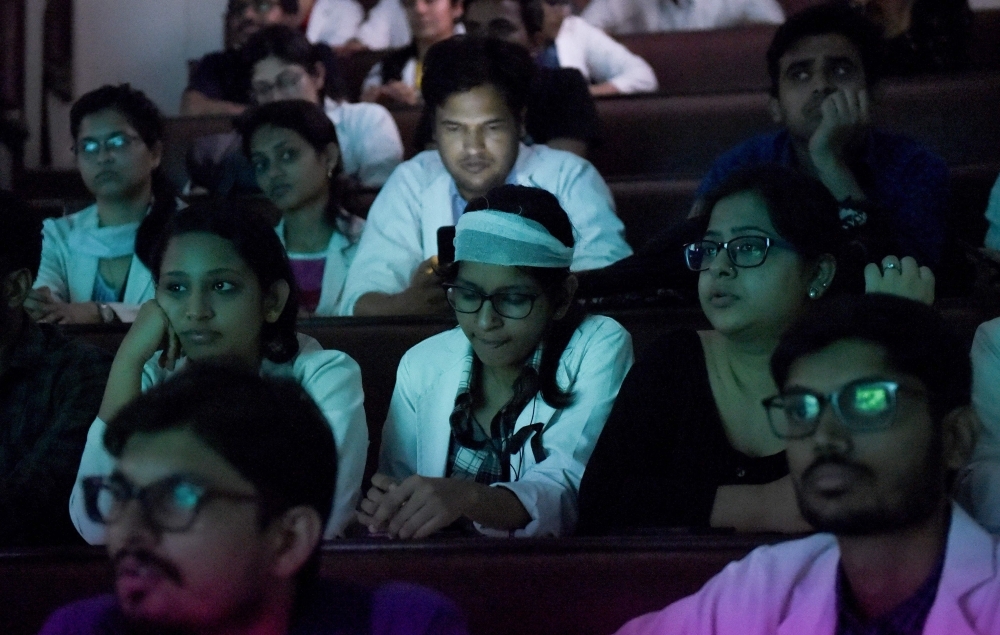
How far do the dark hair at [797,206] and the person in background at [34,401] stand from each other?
0.92 meters

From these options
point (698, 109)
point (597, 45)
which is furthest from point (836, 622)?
point (597, 45)

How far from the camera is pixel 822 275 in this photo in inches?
65.1

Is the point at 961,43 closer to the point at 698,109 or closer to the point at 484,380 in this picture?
the point at 698,109

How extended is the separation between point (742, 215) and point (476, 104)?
2.95ft

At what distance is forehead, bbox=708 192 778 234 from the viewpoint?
1639 millimetres

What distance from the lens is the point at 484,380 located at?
188 centimetres

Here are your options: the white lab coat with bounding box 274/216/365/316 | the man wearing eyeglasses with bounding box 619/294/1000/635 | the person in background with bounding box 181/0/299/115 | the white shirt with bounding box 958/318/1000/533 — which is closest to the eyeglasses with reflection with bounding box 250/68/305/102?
the person in background with bounding box 181/0/299/115

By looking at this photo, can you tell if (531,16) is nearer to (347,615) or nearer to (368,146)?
(368,146)

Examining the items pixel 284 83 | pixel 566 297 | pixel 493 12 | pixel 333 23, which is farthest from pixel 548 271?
pixel 333 23

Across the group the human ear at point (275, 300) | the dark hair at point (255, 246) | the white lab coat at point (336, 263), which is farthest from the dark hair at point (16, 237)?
the white lab coat at point (336, 263)

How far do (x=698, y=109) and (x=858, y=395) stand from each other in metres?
2.20

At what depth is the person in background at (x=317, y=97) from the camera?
3234 mm

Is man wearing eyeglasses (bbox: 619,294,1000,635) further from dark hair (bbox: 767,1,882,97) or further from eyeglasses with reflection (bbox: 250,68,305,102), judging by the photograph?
eyeglasses with reflection (bbox: 250,68,305,102)

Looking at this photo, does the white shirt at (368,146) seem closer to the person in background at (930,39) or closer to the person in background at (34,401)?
the person in background at (930,39)
